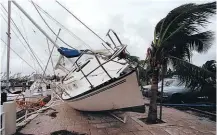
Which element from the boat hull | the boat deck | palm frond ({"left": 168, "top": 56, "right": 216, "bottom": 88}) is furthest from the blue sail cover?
palm frond ({"left": 168, "top": 56, "right": 216, "bottom": 88})

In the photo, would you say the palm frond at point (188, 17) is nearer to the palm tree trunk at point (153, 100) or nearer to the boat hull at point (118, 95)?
the palm tree trunk at point (153, 100)

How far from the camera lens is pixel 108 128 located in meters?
7.29

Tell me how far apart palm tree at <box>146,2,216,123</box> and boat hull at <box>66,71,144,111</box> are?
Result: 2.17 feet

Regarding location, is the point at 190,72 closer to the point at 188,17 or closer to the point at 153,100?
the point at 153,100

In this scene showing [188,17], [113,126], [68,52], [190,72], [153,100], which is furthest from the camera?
[153,100]

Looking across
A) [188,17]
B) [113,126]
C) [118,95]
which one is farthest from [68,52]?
[188,17]

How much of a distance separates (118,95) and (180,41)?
8.33ft

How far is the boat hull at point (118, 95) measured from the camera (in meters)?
7.65

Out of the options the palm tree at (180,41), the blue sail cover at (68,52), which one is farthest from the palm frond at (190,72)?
the blue sail cover at (68,52)

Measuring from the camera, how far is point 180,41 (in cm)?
746

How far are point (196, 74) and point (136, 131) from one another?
2713 mm

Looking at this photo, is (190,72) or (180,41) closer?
(180,41)

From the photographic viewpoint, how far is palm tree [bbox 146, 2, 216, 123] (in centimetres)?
715

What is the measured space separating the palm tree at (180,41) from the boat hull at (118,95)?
0.66 m
